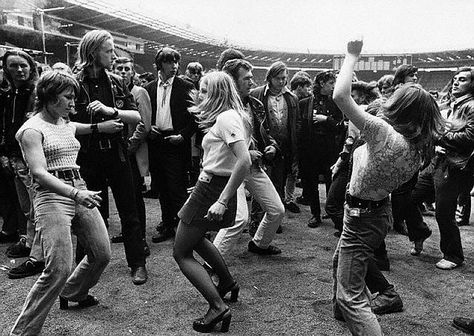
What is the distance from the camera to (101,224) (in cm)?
299

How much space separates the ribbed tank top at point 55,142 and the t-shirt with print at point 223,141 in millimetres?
852

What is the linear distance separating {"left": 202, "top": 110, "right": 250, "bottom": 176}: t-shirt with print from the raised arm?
0.80 m

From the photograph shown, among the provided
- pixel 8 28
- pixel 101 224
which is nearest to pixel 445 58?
pixel 8 28

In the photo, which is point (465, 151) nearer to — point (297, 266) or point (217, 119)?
point (297, 266)

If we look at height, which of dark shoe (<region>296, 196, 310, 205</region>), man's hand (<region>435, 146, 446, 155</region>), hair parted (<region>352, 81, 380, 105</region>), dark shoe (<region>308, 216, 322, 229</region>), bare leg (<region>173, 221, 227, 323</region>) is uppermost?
hair parted (<region>352, 81, 380, 105</region>)

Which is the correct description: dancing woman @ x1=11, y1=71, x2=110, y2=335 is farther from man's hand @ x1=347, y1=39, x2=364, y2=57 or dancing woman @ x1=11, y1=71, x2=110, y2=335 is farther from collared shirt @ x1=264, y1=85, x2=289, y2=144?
collared shirt @ x1=264, y1=85, x2=289, y2=144

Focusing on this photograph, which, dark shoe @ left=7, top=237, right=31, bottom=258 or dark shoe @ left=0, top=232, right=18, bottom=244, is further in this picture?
dark shoe @ left=0, top=232, right=18, bottom=244

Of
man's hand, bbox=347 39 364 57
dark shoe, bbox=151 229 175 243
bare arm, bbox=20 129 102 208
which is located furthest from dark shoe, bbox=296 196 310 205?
man's hand, bbox=347 39 364 57

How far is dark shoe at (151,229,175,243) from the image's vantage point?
4.98 meters

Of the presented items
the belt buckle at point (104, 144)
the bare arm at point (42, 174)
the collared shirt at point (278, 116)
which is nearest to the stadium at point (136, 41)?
the collared shirt at point (278, 116)

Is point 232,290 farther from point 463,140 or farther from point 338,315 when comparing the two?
point 463,140

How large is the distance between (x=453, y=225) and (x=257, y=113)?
2.16 meters

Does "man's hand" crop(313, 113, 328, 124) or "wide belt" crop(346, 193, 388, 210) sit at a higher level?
"man's hand" crop(313, 113, 328, 124)

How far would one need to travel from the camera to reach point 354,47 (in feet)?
7.27
